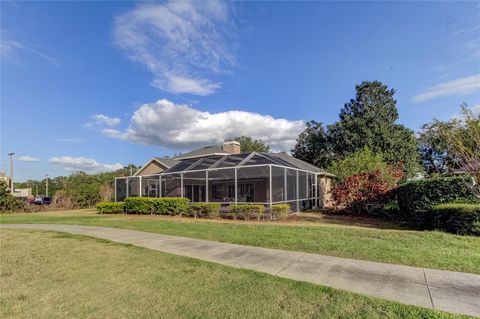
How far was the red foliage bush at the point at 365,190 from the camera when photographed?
54.1 ft

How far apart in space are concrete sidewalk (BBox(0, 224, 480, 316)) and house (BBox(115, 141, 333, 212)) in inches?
356

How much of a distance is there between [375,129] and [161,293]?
27.6 metres

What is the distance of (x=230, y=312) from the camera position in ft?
12.8

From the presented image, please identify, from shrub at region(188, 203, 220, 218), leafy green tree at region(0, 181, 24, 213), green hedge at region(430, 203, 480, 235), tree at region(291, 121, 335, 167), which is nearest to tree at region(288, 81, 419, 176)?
tree at region(291, 121, 335, 167)

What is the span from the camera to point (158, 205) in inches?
741

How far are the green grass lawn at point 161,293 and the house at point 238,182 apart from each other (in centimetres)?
1067

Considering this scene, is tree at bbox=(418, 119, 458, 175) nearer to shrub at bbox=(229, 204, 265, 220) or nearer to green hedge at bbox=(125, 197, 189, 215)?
shrub at bbox=(229, 204, 265, 220)

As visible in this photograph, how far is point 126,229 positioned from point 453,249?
10104 millimetres

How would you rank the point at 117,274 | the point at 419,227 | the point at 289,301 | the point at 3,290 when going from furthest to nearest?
the point at 419,227, the point at 117,274, the point at 3,290, the point at 289,301

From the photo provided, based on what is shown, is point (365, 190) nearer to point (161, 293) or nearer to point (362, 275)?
point (362, 275)

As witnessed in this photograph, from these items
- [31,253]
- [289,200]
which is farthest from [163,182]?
[31,253]

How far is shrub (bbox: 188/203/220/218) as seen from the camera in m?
16.6

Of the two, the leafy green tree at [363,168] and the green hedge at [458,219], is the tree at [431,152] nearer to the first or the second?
the leafy green tree at [363,168]

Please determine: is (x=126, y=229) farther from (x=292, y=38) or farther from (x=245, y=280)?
(x=292, y=38)
